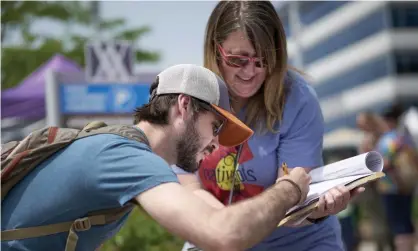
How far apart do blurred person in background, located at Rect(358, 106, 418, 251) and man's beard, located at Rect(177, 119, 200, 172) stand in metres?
5.69

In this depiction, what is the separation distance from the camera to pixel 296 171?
253 centimetres

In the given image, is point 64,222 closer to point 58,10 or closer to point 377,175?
point 377,175

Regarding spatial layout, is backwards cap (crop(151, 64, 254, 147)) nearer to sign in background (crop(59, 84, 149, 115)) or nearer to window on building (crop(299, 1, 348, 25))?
sign in background (crop(59, 84, 149, 115))

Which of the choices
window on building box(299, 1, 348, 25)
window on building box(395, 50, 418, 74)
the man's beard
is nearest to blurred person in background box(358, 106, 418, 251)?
the man's beard

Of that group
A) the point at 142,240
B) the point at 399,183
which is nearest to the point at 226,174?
the point at 142,240

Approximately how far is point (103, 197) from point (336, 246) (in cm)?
137

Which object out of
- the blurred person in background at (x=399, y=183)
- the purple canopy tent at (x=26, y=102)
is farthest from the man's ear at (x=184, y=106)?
the purple canopy tent at (x=26, y=102)

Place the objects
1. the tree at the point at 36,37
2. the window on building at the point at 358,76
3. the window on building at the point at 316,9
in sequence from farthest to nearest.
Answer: the window on building at the point at 316,9 → the window on building at the point at 358,76 → the tree at the point at 36,37

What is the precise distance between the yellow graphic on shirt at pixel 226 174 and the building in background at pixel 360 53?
51.7 m

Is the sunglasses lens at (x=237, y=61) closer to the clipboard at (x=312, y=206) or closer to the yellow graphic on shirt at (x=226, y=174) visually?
the yellow graphic on shirt at (x=226, y=174)

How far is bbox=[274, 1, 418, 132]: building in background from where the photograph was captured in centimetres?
5991

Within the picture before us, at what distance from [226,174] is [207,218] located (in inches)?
49.8

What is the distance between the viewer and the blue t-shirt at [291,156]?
328 centimetres

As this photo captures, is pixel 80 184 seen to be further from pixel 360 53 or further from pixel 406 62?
pixel 360 53
